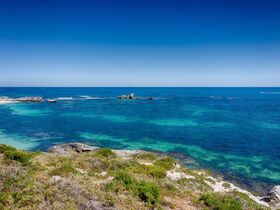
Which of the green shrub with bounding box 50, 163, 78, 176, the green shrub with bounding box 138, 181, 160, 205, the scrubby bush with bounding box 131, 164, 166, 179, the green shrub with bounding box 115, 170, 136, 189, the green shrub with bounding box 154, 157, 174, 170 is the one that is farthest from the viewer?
the green shrub with bounding box 154, 157, 174, 170

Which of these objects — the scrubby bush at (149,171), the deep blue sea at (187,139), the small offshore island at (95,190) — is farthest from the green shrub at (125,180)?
the deep blue sea at (187,139)

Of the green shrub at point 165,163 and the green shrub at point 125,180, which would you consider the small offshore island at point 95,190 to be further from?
the green shrub at point 165,163

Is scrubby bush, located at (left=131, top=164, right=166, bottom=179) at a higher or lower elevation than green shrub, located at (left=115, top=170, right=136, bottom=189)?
lower

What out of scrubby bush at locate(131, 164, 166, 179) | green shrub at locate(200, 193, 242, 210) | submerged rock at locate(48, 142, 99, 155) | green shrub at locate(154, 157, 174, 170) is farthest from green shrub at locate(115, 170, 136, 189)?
submerged rock at locate(48, 142, 99, 155)

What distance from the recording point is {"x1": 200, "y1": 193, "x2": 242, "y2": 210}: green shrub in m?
14.7

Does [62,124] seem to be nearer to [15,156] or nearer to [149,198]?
[15,156]

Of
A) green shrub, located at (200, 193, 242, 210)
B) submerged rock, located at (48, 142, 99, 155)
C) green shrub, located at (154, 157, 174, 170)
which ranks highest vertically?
green shrub, located at (200, 193, 242, 210)

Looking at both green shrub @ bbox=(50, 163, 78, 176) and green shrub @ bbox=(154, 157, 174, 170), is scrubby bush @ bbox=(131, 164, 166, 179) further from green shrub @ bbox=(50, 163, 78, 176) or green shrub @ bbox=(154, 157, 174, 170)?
green shrub @ bbox=(50, 163, 78, 176)

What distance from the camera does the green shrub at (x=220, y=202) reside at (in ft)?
48.4

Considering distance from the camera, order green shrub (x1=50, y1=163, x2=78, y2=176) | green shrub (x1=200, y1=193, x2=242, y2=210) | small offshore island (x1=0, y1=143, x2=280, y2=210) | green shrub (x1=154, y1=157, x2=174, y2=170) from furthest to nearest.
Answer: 1. green shrub (x1=154, y1=157, x2=174, y2=170)
2. green shrub (x1=50, y1=163, x2=78, y2=176)
3. green shrub (x1=200, y1=193, x2=242, y2=210)
4. small offshore island (x1=0, y1=143, x2=280, y2=210)

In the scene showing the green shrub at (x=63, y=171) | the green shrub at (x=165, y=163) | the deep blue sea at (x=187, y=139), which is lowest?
the deep blue sea at (x=187, y=139)

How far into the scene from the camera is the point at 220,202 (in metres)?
15.3

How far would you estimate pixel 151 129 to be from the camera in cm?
5859

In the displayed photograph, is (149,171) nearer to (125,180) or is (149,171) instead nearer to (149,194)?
(125,180)
